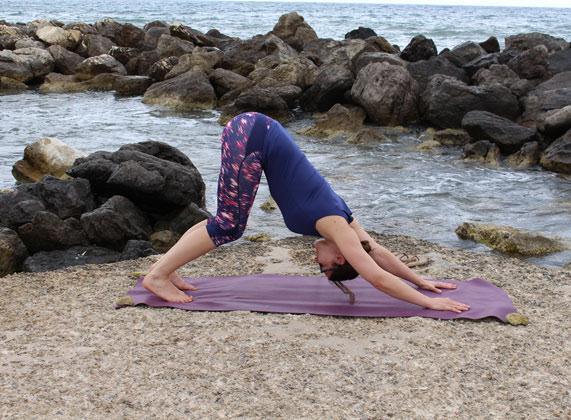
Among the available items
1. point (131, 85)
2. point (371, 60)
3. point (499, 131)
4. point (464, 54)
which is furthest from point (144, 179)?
point (131, 85)

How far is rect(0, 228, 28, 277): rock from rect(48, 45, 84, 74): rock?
51.8 ft

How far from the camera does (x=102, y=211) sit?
6.77m

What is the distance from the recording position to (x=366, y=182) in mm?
10328

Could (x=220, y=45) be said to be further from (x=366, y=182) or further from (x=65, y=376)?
(x=65, y=376)

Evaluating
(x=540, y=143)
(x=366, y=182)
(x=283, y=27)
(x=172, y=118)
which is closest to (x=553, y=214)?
(x=366, y=182)

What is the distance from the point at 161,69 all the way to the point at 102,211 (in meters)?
13.1

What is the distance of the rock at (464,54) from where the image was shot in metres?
17.5

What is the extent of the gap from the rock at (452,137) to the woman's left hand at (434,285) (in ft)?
26.1

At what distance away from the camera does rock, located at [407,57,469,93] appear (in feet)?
52.3

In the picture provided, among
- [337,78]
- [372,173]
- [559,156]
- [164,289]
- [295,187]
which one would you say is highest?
[295,187]

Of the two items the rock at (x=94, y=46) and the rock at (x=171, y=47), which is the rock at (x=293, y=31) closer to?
the rock at (x=171, y=47)

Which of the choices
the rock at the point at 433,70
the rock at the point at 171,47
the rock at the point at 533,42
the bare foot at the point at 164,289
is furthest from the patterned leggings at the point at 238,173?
the rock at the point at 171,47

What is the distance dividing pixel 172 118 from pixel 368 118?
14.0 ft

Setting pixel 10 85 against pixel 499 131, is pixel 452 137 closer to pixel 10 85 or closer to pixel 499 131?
pixel 499 131
